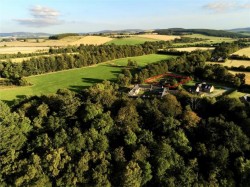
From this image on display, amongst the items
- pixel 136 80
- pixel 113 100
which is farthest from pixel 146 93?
pixel 113 100

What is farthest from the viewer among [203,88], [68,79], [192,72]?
[68,79]

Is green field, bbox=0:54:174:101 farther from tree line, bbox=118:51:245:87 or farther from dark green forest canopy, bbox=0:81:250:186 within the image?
dark green forest canopy, bbox=0:81:250:186

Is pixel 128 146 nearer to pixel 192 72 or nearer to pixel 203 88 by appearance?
pixel 203 88

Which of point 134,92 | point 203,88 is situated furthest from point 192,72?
point 134,92

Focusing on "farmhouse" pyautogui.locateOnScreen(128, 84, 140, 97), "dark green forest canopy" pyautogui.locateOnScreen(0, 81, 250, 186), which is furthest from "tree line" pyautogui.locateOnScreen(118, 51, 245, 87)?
"dark green forest canopy" pyautogui.locateOnScreen(0, 81, 250, 186)

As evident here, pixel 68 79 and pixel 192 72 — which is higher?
pixel 192 72

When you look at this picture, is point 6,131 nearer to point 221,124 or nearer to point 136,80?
point 221,124
